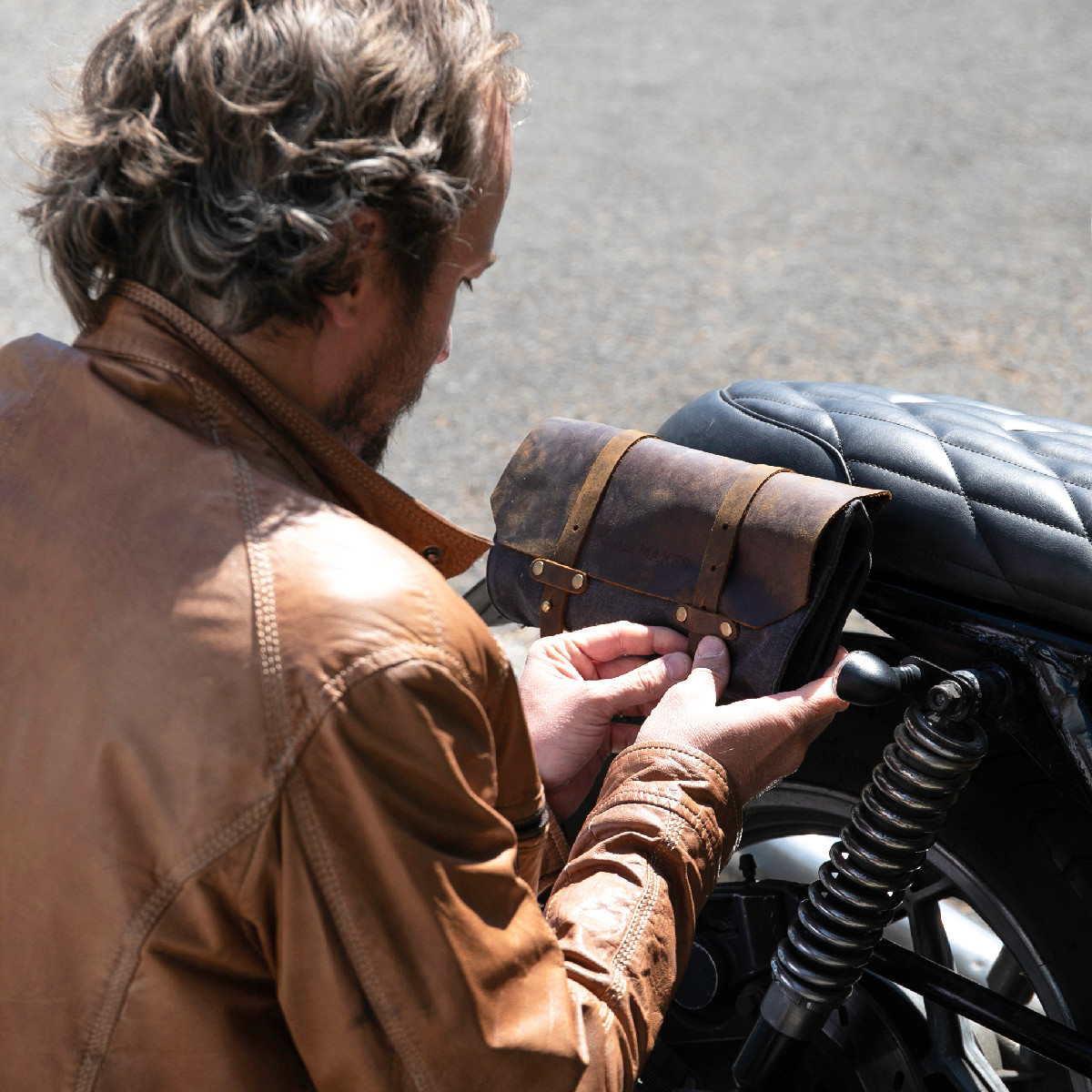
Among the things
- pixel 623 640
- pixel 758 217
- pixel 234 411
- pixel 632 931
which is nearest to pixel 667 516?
pixel 623 640

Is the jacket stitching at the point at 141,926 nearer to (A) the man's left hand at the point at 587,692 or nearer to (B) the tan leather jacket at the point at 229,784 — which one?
(B) the tan leather jacket at the point at 229,784

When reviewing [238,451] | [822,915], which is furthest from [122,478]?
[822,915]

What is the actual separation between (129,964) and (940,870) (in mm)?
1121

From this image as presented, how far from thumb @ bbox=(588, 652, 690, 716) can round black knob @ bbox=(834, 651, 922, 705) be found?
329 mm

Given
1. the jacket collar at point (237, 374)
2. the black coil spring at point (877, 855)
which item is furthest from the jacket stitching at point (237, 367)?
the black coil spring at point (877, 855)

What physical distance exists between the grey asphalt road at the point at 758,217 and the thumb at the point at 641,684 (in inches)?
94.2

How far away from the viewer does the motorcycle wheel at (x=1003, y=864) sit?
1.50m

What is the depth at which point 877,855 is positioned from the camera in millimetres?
1396

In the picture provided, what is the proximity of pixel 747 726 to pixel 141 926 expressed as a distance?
739 mm

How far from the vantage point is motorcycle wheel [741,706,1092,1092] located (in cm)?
150

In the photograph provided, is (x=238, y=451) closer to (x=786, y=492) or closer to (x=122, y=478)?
(x=122, y=478)

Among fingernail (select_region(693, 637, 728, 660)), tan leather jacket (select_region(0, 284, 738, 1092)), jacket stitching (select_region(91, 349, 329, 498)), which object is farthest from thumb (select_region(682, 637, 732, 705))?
jacket stitching (select_region(91, 349, 329, 498))

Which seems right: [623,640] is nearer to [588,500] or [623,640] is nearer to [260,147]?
[588,500]

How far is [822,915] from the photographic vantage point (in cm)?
142
